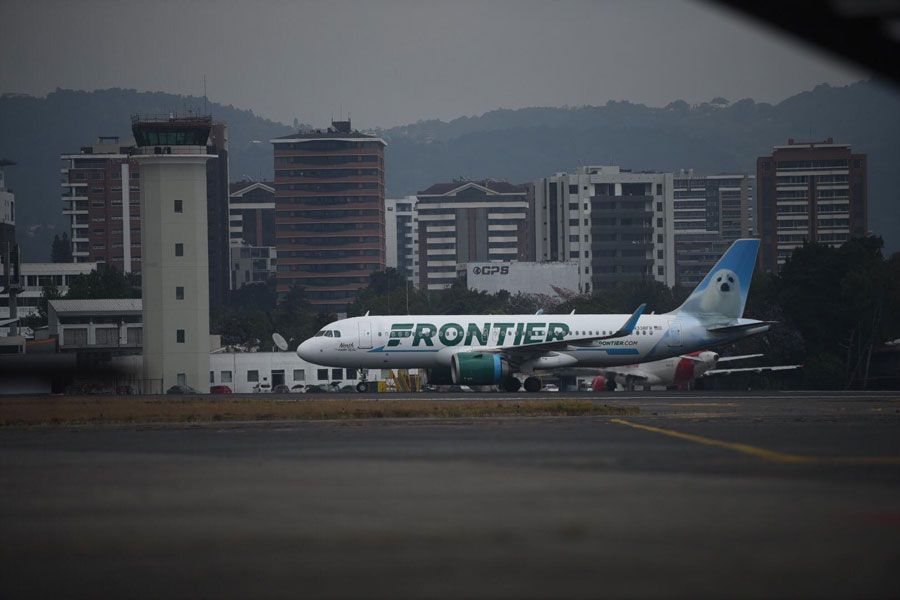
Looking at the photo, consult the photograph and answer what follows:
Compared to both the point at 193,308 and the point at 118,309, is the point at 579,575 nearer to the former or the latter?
the point at 193,308

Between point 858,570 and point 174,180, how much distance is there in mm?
73292

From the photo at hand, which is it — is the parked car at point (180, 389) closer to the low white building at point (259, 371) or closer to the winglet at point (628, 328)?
the low white building at point (259, 371)

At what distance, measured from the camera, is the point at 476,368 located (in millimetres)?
57906

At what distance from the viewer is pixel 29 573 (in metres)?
12.6

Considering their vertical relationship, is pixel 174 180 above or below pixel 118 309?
above

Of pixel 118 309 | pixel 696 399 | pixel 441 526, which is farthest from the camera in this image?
pixel 118 309

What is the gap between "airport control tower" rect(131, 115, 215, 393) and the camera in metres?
81.4

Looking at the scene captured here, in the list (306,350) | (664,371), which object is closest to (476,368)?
(306,350)

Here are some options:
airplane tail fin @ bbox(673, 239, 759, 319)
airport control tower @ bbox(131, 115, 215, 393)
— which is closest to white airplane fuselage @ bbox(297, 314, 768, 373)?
airplane tail fin @ bbox(673, 239, 759, 319)

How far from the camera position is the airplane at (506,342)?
5938 cm

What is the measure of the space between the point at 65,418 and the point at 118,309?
264 ft

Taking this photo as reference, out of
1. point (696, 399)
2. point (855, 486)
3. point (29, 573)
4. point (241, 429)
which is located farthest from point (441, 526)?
point (696, 399)

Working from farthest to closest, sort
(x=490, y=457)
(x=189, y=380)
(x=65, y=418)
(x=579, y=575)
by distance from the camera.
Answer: (x=189, y=380), (x=65, y=418), (x=490, y=457), (x=579, y=575)

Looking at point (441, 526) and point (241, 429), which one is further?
point (241, 429)
